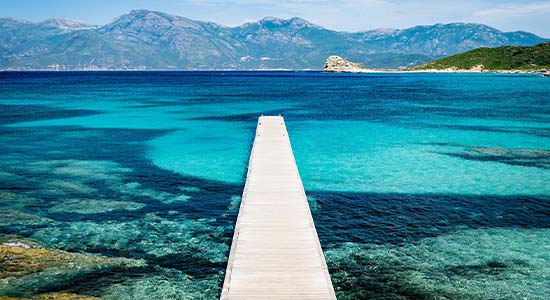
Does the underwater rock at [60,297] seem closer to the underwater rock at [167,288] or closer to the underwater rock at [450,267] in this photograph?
the underwater rock at [167,288]

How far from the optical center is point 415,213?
78.2ft

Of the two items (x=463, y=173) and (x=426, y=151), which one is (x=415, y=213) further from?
(x=426, y=151)

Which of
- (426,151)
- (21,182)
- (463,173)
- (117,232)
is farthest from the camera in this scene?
(426,151)

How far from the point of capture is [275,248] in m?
15.8

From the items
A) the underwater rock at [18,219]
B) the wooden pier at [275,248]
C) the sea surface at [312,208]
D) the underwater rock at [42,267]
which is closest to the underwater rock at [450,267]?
the sea surface at [312,208]

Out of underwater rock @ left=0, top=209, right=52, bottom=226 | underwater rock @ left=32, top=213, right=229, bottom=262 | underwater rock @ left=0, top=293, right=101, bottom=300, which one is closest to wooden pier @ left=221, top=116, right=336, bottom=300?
underwater rock @ left=32, top=213, right=229, bottom=262

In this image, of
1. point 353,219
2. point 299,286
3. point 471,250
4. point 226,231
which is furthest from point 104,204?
point 471,250

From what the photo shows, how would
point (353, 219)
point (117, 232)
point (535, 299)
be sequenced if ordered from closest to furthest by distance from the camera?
point (535, 299) < point (117, 232) < point (353, 219)

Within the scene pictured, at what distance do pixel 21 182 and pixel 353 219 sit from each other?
23519 mm

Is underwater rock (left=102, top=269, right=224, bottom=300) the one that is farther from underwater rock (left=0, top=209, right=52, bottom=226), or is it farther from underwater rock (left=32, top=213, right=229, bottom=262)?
underwater rock (left=0, top=209, right=52, bottom=226)

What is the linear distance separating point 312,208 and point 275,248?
9.39 m

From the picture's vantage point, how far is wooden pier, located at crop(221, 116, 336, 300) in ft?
43.0

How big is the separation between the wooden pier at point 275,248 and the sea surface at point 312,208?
6.70ft

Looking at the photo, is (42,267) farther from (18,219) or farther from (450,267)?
(450,267)
